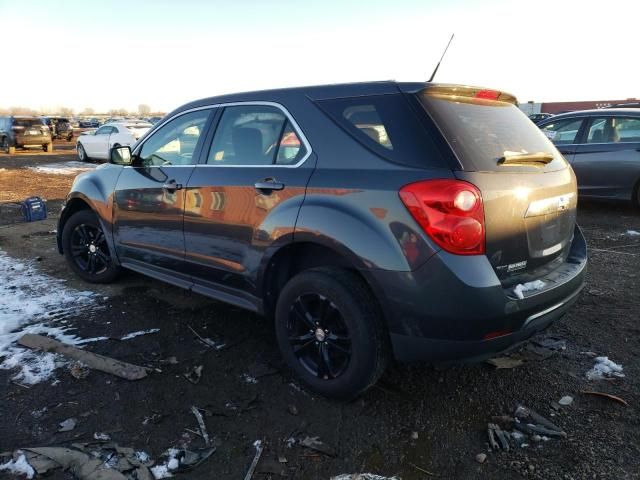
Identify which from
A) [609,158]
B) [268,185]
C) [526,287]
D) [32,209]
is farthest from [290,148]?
[609,158]

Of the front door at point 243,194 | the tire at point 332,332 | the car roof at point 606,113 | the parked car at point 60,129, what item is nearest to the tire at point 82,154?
the car roof at point 606,113

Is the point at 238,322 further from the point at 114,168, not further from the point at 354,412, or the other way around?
the point at 114,168

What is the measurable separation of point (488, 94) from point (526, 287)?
4.01ft

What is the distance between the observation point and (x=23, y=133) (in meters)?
22.6

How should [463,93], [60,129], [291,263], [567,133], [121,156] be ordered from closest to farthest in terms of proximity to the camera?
[463,93] → [291,263] → [121,156] → [567,133] → [60,129]

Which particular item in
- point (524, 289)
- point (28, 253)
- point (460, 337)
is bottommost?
point (28, 253)

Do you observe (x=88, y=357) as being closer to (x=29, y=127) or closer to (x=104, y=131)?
(x=104, y=131)

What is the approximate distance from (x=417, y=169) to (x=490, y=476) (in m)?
1.51

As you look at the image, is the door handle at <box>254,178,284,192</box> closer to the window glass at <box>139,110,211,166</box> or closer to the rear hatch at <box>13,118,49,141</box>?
the window glass at <box>139,110,211,166</box>

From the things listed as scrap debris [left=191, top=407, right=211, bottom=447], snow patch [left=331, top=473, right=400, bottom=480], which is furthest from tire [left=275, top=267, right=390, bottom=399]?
scrap debris [left=191, top=407, right=211, bottom=447]

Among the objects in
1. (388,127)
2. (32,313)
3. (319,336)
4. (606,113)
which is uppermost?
(606,113)

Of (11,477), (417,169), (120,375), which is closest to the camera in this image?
(11,477)

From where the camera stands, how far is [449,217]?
230 centimetres

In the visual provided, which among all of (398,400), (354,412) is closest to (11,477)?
(354,412)
